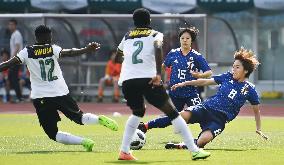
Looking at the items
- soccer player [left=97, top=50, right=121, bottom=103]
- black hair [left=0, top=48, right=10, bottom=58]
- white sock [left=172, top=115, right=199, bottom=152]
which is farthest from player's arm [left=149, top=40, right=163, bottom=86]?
black hair [left=0, top=48, right=10, bottom=58]

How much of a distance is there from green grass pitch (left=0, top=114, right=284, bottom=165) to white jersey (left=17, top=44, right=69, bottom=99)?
911mm

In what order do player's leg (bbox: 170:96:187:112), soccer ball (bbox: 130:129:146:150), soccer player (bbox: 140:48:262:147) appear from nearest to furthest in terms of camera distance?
soccer player (bbox: 140:48:262:147) → soccer ball (bbox: 130:129:146:150) → player's leg (bbox: 170:96:187:112)

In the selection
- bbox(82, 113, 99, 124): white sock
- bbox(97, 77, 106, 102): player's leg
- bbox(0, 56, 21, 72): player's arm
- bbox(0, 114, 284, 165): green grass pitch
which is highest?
bbox(0, 56, 21, 72): player's arm

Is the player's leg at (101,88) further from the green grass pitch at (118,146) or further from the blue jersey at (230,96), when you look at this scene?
the blue jersey at (230,96)

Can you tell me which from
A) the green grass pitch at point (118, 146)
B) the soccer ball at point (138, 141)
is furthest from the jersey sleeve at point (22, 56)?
the soccer ball at point (138, 141)

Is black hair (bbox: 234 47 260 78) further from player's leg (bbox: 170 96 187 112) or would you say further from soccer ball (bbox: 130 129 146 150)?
player's leg (bbox: 170 96 187 112)

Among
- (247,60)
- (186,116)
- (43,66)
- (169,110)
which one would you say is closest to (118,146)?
(186,116)

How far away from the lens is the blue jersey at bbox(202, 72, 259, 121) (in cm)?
1600

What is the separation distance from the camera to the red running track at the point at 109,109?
28.5 m

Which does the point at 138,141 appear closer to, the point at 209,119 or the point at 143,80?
the point at 209,119

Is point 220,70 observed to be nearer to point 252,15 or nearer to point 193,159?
point 252,15

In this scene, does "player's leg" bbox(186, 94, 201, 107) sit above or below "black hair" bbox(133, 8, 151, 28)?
below

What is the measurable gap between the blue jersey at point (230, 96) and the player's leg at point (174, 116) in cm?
207

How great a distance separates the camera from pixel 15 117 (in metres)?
26.2
